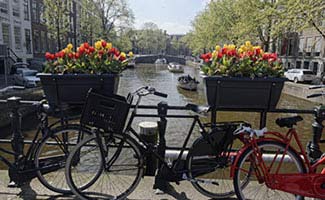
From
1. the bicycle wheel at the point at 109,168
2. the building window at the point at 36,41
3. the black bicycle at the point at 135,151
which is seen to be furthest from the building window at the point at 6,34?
the black bicycle at the point at 135,151

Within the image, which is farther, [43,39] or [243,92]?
[43,39]

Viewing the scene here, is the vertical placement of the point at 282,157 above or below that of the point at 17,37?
below

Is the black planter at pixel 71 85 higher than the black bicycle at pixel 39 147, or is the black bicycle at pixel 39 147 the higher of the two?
the black planter at pixel 71 85

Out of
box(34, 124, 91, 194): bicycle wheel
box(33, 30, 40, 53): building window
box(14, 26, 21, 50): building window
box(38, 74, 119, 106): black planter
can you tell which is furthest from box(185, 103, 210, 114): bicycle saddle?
box(33, 30, 40, 53): building window

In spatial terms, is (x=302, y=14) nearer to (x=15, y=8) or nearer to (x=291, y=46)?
(x=291, y=46)

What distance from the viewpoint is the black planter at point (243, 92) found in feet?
8.40

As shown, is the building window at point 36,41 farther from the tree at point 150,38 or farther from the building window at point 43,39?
the tree at point 150,38

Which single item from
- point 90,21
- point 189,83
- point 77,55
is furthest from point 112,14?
point 77,55

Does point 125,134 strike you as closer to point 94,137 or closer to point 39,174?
point 94,137

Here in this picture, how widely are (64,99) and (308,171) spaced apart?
90.6 inches

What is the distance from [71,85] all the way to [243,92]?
1.66 meters

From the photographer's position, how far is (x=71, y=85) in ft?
8.71

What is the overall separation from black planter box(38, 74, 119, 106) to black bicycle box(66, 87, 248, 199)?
40 centimetres

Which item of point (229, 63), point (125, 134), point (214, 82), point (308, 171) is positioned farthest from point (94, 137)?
point (308, 171)
